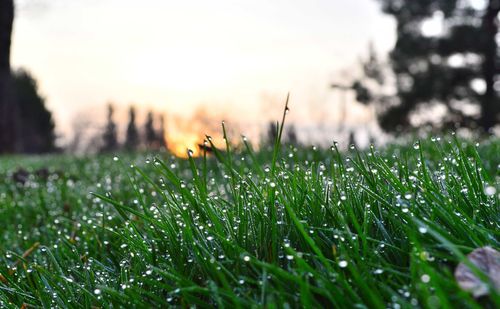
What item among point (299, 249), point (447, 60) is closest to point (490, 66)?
point (447, 60)

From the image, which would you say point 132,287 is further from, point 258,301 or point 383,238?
point 383,238

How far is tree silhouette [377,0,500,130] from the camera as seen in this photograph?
2012 cm

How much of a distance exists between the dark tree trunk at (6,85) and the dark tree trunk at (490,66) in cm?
1787

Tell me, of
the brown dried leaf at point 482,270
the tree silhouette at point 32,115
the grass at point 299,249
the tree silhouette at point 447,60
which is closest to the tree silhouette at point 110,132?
the tree silhouette at point 32,115

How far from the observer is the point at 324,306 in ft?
3.83

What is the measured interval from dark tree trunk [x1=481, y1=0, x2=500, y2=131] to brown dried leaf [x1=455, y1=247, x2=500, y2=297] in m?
21.2

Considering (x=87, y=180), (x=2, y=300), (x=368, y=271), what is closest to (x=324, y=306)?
(x=368, y=271)

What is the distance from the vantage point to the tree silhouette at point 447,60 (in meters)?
20.1

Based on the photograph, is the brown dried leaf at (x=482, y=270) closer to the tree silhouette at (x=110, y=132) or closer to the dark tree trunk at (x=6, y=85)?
the dark tree trunk at (x=6, y=85)

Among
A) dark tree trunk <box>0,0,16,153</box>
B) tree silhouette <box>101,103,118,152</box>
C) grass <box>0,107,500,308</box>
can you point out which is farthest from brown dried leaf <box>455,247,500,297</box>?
tree silhouette <box>101,103,118,152</box>

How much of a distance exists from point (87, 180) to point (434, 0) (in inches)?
723

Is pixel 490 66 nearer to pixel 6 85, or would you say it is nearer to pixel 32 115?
pixel 6 85

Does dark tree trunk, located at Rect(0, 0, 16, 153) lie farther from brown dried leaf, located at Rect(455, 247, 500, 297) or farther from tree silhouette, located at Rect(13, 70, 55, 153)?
tree silhouette, located at Rect(13, 70, 55, 153)

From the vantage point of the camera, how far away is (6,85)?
48.4 feet
